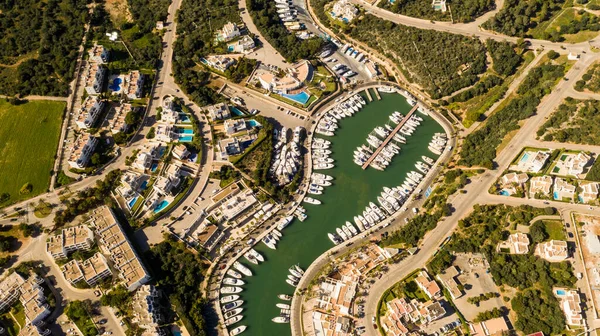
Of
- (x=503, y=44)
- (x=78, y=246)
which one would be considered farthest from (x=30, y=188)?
(x=503, y=44)

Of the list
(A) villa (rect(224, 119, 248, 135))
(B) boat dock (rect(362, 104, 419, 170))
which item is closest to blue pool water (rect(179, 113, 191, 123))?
(A) villa (rect(224, 119, 248, 135))

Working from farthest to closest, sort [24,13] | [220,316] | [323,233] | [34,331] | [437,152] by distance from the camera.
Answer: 1. [24,13]
2. [437,152]
3. [323,233]
4. [220,316]
5. [34,331]

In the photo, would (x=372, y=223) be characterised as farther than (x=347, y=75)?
No

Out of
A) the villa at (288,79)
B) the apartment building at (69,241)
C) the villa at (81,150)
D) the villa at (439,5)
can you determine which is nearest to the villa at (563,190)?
the villa at (439,5)

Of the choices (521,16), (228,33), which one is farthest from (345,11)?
(521,16)

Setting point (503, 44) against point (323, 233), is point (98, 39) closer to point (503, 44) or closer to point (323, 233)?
point (323, 233)

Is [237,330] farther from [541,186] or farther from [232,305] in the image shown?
[541,186]

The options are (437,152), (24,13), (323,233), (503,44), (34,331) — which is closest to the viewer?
(34,331)
